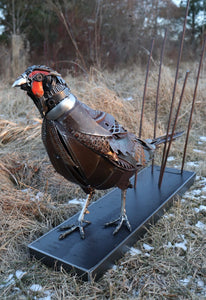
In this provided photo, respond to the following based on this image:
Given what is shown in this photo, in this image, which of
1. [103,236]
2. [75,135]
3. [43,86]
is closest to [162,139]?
[103,236]

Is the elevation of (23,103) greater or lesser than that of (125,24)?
lesser

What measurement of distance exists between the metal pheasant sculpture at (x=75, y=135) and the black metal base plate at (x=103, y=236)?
1.05ft

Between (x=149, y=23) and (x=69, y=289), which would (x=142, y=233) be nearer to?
(x=69, y=289)

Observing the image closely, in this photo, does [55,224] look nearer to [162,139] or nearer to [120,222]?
[120,222]

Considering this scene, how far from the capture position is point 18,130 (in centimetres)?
307

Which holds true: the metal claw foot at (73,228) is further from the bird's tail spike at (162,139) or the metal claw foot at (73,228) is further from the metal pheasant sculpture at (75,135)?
the bird's tail spike at (162,139)

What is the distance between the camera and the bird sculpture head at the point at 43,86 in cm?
110

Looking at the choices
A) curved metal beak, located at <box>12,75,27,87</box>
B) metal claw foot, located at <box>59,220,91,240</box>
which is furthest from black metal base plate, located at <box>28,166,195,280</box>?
curved metal beak, located at <box>12,75,27,87</box>

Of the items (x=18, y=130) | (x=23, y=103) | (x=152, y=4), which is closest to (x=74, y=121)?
(x=18, y=130)

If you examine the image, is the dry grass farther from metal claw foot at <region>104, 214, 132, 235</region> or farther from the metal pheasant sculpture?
the metal pheasant sculpture

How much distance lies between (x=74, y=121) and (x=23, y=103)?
313 centimetres

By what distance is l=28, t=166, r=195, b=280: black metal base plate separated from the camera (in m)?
1.36

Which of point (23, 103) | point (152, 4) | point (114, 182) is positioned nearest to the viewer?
point (114, 182)

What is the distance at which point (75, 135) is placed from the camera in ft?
3.84
